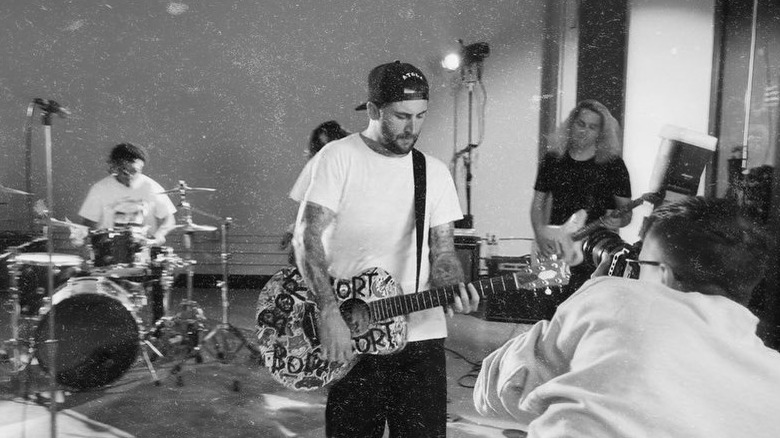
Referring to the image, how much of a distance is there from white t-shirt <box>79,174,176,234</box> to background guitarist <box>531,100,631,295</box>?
100 inches

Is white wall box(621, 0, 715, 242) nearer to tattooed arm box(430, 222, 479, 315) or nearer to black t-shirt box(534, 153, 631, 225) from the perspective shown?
black t-shirt box(534, 153, 631, 225)

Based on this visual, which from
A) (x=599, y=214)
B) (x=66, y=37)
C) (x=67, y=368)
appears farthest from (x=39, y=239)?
(x=66, y=37)

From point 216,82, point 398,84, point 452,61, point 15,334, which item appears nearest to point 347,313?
point 398,84

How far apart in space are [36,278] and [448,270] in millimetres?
3150

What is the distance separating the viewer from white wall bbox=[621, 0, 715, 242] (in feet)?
13.9

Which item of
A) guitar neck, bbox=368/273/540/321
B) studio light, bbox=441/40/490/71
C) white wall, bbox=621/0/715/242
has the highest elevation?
studio light, bbox=441/40/490/71

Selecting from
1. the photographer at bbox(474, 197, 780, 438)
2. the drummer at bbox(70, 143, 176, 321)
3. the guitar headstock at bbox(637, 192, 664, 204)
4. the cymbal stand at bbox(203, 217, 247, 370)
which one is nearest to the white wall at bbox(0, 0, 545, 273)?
the cymbal stand at bbox(203, 217, 247, 370)

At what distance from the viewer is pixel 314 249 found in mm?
1880

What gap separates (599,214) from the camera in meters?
2.93

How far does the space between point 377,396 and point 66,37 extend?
6881 millimetres

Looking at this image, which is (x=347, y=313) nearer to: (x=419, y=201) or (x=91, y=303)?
(x=419, y=201)

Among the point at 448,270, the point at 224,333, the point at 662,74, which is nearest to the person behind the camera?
the point at 448,270

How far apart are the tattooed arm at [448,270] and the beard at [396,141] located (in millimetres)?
308

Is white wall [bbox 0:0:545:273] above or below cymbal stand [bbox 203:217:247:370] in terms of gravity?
above
